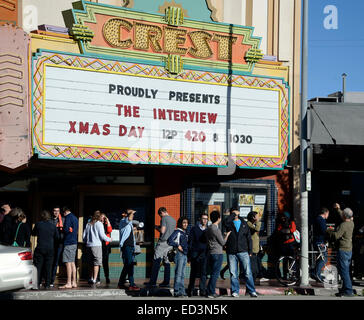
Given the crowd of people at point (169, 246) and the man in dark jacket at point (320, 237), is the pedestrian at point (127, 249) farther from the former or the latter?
the man in dark jacket at point (320, 237)

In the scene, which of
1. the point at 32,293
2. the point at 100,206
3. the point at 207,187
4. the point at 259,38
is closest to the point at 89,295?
the point at 32,293

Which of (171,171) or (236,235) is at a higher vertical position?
(171,171)

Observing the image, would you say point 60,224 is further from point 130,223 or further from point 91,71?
point 91,71

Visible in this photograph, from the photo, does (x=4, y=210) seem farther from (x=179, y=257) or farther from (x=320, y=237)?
(x=320, y=237)

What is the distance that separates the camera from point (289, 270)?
680 inches

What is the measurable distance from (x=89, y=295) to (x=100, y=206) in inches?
143

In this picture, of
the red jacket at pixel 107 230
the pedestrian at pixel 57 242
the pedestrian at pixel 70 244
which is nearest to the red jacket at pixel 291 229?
the red jacket at pixel 107 230

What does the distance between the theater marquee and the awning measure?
1.24 metres

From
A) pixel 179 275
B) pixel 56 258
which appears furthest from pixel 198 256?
pixel 56 258

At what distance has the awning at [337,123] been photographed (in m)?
19.2

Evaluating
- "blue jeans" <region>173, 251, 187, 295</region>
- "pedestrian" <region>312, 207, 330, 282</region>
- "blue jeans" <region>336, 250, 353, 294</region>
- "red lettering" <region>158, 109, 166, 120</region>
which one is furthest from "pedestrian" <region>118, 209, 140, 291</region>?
"pedestrian" <region>312, 207, 330, 282</region>

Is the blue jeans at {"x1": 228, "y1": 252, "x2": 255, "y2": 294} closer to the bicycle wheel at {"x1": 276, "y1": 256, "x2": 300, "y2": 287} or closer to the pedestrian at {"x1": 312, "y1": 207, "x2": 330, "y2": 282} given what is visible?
the bicycle wheel at {"x1": 276, "y1": 256, "x2": 300, "y2": 287}

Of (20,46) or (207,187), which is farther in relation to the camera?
(207,187)

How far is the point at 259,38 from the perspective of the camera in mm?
18531
